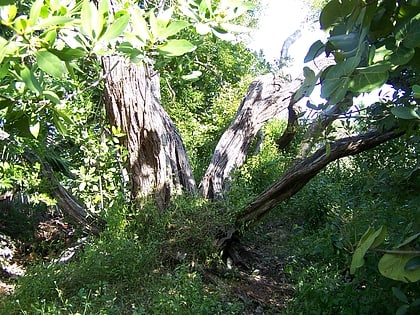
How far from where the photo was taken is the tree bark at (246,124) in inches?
212

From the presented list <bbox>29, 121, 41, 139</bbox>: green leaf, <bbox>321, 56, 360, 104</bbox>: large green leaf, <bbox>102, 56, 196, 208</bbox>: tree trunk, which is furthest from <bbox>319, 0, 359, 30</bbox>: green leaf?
<bbox>102, 56, 196, 208</bbox>: tree trunk

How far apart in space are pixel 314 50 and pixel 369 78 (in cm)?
28

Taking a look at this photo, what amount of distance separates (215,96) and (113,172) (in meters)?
3.57

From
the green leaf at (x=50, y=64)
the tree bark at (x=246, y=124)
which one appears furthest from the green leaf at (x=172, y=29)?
the tree bark at (x=246, y=124)

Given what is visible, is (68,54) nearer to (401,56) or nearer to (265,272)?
(401,56)

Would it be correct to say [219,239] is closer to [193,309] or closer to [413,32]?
[193,309]

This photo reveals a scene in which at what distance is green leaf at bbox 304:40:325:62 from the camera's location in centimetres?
113

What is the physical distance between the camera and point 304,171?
436 cm

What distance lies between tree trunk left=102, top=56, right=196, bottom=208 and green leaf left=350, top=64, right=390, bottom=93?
3.79 meters

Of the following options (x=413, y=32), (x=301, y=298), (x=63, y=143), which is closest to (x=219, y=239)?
(x=301, y=298)

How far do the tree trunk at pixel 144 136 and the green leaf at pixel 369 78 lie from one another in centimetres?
379

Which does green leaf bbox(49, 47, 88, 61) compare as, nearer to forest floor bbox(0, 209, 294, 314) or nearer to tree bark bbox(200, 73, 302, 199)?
forest floor bbox(0, 209, 294, 314)

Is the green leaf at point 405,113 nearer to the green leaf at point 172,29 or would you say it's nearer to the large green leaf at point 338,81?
the large green leaf at point 338,81

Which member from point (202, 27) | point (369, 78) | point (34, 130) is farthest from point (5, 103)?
point (369, 78)
